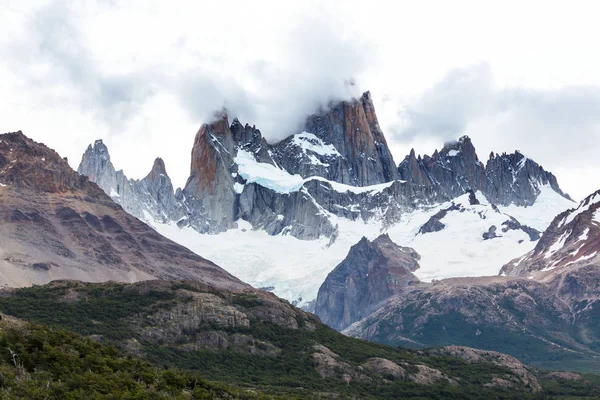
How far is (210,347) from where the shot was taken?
603 ft

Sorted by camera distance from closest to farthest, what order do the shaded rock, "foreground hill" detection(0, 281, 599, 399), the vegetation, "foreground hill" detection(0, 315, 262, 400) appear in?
the vegetation → "foreground hill" detection(0, 315, 262, 400) → "foreground hill" detection(0, 281, 599, 399) → the shaded rock

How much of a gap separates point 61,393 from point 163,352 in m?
82.1

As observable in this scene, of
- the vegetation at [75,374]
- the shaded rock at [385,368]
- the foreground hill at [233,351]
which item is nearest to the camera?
the vegetation at [75,374]

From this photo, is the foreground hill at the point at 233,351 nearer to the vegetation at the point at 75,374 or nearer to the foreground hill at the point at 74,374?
the foreground hill at the point at 74,374

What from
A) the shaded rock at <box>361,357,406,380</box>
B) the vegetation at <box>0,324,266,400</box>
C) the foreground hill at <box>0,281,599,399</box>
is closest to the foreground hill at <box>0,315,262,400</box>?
the vegetation at <box>0,324,266,400</box>

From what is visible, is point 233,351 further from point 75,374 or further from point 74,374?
point 74,374

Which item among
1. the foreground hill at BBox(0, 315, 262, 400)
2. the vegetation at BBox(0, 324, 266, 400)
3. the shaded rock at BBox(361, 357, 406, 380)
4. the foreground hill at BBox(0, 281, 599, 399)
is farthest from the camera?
the shaded rock at BBox(361, 357, 406, 380)

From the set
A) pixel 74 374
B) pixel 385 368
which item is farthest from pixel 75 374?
pixel 385 368

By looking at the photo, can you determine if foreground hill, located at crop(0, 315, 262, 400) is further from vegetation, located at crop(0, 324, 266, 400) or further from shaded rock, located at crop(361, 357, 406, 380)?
shaded rock, located at crop(361, 357, 406, 380)

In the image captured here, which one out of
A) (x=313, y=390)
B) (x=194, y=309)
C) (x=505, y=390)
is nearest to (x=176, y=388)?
(x=313, y=390)

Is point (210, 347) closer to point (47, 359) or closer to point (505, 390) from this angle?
point (505, 390)

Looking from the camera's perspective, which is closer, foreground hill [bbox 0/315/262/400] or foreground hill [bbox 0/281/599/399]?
foreground hill [bbox 0/315/262/400]

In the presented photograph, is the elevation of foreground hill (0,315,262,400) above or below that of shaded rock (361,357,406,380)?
below

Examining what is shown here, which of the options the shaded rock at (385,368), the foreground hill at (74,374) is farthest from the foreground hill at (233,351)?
the foreground hill at (74,374)
